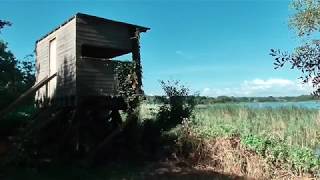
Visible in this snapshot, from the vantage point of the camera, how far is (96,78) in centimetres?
1445

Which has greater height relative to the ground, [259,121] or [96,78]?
[96,78]

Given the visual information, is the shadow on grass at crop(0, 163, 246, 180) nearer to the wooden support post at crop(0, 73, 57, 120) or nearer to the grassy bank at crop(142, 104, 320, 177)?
the grassy bank at crop(142, 104, 320, 177)

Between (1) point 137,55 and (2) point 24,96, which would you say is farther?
(1) point 137,55

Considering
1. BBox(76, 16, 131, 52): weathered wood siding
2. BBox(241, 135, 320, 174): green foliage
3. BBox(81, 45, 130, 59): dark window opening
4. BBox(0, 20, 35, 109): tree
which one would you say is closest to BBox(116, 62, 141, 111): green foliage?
BBox(76, 16, 131, 52): weathered wood siding

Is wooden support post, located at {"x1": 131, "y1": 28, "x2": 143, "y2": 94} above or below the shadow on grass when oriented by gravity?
above

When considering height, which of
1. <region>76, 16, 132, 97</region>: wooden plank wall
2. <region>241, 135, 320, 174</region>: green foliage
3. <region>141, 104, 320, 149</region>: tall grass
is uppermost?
<region>76, 16, 132, 97</region>: wooden plank wall

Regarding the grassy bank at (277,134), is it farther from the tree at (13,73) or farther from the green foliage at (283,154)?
the tree at (13,73)

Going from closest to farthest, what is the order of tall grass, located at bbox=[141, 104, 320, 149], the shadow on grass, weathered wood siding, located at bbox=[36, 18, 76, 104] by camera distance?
the shadow on grass
weathered wood siding, located at bbox=[36, 18, 76, 104]
tall grass, located at bbox=[141, 104, 320, 149]

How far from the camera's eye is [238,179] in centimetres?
1240

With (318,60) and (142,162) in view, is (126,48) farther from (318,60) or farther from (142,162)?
(318,60)

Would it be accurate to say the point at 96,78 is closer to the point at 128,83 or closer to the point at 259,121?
the point at 128,83

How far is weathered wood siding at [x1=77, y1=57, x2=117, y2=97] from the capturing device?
46.6 feet

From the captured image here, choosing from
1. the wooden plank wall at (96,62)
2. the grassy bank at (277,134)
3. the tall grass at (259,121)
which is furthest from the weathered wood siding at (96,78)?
the grassy bank at (277,134)

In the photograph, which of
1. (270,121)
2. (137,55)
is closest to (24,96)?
(137,55)
